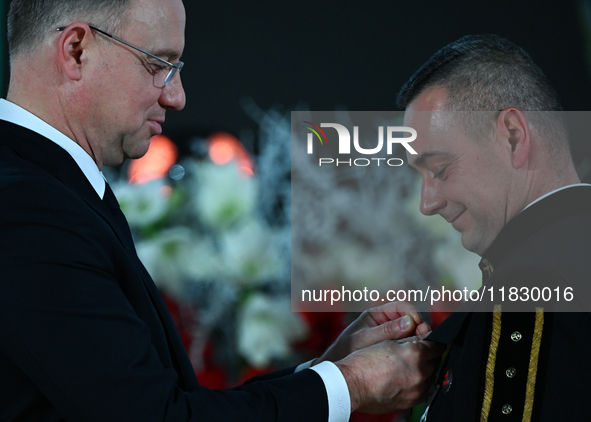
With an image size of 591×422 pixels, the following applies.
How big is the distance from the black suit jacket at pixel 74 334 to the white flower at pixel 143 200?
1740mm

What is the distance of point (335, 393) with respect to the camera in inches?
34.3

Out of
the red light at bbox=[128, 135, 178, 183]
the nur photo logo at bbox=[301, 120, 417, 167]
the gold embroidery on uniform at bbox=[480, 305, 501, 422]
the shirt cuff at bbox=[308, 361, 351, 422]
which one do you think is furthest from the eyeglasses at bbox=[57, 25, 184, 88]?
the red light at bbox=[128, 135, 178, 183]

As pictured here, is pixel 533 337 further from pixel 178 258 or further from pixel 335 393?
pixel 178 258

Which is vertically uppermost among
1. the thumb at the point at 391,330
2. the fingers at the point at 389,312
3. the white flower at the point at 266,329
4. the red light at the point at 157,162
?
the red light at the point at 157,162

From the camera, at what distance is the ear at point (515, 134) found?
96cm

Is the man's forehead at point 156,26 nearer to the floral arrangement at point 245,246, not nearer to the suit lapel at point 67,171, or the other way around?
the suit lapel at point 67,171

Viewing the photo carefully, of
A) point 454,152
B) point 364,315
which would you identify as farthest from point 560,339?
point 364,315

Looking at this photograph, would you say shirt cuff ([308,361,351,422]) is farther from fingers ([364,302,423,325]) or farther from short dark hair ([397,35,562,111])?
short dark hair ([397,35,562,111])

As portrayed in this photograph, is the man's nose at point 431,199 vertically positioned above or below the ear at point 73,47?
below

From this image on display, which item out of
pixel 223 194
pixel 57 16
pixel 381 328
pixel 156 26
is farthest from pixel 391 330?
pixel 223 194

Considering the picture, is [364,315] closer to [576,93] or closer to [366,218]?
[366,218]

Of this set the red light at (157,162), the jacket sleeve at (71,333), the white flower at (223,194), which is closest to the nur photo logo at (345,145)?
the white flower at (223,194)

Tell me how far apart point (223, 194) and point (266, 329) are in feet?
2.21

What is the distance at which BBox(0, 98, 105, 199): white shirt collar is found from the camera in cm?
91
